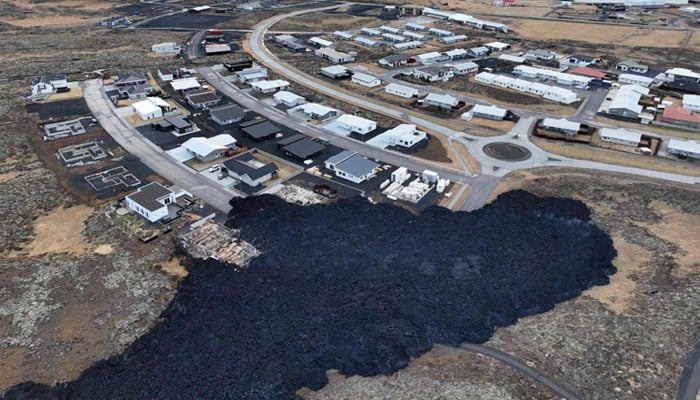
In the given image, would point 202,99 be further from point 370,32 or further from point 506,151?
point 370,32

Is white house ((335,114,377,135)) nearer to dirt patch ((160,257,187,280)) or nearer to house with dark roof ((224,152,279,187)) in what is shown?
house with dark roof ((224,152,279,187))

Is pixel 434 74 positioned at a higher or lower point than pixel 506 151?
higher

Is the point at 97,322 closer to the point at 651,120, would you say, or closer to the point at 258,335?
the point at 258,335

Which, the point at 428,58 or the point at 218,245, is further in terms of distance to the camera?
the point at 428,58

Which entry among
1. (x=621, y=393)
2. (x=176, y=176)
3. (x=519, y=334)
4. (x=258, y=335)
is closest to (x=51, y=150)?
(x=176, y=176)

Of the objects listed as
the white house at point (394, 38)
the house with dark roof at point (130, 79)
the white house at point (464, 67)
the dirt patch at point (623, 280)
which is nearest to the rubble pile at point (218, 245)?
the dirt patch at point (623, 280)

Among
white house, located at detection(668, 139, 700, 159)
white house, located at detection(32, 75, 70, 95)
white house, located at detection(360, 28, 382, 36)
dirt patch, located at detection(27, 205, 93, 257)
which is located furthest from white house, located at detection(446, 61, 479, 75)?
white house, located at detection(32, 75, 70, 95)

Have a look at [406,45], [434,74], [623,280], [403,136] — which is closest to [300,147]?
[403,136]
